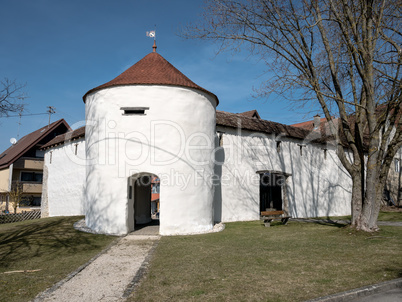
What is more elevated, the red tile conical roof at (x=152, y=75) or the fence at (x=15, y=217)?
the red tile conical roof at (x=152, y=75)

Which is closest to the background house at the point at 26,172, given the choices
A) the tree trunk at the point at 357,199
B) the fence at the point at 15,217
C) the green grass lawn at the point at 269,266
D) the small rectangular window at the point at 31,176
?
the small rectangular window at the point at 31,176

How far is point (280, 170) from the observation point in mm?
19094

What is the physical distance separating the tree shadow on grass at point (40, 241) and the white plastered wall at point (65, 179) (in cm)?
573

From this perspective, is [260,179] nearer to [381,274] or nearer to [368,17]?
[368,17]

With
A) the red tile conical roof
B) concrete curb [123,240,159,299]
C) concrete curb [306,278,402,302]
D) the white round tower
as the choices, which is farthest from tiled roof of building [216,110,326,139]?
concrete curb [306,278,402,302]

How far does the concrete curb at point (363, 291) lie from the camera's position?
5090 mm

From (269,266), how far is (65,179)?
16781mm

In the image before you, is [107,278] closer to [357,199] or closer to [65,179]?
[357,199]

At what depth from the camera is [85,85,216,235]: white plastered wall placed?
40.7 ft

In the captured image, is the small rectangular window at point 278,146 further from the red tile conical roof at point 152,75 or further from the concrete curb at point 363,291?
the concrete curb at point 363,291

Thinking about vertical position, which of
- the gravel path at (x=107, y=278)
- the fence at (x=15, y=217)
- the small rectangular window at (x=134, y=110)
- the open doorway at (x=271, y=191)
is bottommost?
the fence at (x=15, y=217)

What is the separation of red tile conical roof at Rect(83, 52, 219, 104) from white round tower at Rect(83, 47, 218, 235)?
4 cm

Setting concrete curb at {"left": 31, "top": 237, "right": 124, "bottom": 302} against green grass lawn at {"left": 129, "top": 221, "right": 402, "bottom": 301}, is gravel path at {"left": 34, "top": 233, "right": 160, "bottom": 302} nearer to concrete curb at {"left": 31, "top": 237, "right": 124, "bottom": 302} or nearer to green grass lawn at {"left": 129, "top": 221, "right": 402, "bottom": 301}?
concrete curb at {"left": 31, "top": 237, "right": 124, "bottom": 302}

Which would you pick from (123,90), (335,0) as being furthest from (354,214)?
(123,90)
